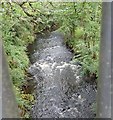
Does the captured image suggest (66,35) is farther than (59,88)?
Yes

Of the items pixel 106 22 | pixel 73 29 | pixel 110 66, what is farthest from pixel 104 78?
pixel 73 29

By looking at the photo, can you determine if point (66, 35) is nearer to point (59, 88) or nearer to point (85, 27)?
point (85, 27)

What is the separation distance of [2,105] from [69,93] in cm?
562

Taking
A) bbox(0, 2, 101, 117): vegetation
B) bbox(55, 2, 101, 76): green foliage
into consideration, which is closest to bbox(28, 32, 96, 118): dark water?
bbox(0, 2, 101, 117): vegetation

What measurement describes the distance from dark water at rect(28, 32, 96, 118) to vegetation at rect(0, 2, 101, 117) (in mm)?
388

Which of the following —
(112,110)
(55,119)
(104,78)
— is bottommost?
(55,119)

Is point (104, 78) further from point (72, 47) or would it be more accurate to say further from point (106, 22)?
point (72, 47)

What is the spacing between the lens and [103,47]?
3520mm

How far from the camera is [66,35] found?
47.1 feet

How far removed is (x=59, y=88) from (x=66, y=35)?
560 cm

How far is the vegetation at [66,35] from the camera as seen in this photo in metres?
8.82

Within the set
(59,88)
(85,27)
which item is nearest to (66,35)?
(85,27)

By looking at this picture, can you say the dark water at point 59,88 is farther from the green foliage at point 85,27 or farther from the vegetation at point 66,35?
the green foliage at point 85,27

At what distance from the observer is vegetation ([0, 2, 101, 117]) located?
8.82 metres
